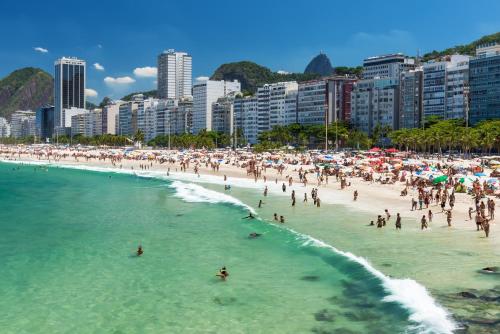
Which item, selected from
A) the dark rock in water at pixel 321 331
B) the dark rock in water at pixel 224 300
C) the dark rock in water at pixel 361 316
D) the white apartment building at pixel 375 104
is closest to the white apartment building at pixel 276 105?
the white apartment building at pixel 375 104

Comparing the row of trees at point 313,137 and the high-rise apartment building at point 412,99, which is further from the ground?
the high-rise apartment building at point 412,99

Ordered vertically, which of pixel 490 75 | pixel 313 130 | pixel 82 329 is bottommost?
pixel 82 329

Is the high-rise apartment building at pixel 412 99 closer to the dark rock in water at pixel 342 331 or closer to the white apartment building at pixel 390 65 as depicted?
the white apartment building at pixel 390 65

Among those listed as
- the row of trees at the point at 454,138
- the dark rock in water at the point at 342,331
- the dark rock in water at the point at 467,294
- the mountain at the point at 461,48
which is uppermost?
the mountain at the point at 461,48

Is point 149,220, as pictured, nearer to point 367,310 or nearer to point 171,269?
point 171,269

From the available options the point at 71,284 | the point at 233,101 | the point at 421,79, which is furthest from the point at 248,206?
the point at 233,101

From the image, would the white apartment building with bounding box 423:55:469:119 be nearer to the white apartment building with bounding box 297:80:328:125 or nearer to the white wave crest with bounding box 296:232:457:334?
the white apartment building with bounding box 297:80:328:125
